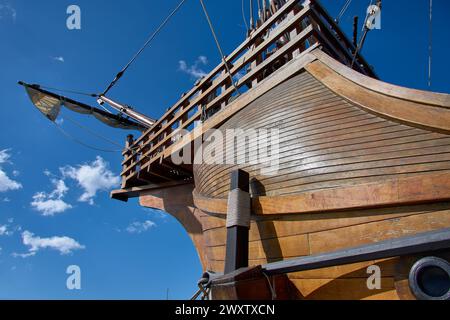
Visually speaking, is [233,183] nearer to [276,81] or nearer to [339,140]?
[339,140]

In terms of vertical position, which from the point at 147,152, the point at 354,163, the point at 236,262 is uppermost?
the point at 147,152

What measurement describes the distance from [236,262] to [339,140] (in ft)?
5.98

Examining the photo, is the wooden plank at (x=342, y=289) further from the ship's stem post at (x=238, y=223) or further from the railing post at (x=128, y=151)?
the railing post at (x=128, y=151)

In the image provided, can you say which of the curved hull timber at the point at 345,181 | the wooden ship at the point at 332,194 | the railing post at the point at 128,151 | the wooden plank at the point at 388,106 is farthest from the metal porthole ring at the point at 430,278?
the railing post at the point at 128,151

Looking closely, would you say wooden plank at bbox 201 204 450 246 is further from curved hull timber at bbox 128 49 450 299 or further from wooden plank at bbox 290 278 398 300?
wooden plank at bbox 290 278 398 300

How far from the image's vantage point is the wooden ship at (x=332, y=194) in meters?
2.72

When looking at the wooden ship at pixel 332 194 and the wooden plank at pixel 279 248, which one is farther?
the wooden plank at pixel 279 248

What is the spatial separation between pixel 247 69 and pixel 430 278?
4625 millimetres

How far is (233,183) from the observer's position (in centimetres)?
381

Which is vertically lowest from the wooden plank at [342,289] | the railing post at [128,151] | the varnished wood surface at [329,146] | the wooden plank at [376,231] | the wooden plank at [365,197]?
the wooden plank at [342,289]

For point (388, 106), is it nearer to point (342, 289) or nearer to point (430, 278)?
point (430, 278)

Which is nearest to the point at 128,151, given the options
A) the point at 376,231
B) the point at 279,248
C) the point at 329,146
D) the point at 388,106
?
the point at 279,248

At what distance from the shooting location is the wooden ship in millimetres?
2717
